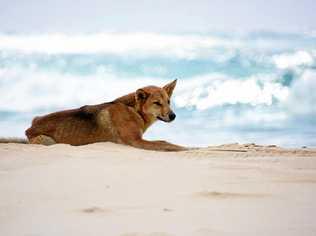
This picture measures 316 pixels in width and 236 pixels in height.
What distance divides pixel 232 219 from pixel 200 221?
0.69 feet

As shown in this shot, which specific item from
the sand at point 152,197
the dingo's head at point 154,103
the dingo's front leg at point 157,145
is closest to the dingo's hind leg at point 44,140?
the dingo's front leg at point 157,145

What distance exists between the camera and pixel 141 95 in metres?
10.6

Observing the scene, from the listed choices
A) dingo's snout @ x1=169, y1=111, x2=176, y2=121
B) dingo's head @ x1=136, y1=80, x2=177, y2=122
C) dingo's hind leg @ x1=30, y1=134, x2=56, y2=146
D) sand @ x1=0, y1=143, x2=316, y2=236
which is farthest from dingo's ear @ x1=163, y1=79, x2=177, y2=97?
sand @ x1=0, y1=143, x2=316, y2=236

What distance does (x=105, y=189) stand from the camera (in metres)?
4.55

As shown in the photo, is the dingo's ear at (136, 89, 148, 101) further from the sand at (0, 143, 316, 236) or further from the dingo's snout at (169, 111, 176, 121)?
the sand at (0, 143, 316, 236)

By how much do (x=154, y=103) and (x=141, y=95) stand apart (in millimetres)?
292

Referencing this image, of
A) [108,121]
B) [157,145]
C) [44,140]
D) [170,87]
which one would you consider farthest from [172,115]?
[44,140]

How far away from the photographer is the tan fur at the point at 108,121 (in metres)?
10.4

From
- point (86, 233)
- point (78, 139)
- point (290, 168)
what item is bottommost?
point (86, 233)

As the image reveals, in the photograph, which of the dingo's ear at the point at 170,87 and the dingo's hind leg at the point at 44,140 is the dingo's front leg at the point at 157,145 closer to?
the dingo's ear at the point at 170,87

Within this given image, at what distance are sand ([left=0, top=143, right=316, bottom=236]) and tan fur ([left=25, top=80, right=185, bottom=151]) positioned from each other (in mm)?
4133

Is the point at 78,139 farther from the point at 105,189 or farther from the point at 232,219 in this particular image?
the point at 232,219

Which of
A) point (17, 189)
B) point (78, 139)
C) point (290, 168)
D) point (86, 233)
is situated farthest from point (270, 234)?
point (78, 139)

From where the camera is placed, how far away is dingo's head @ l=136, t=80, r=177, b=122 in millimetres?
10656
